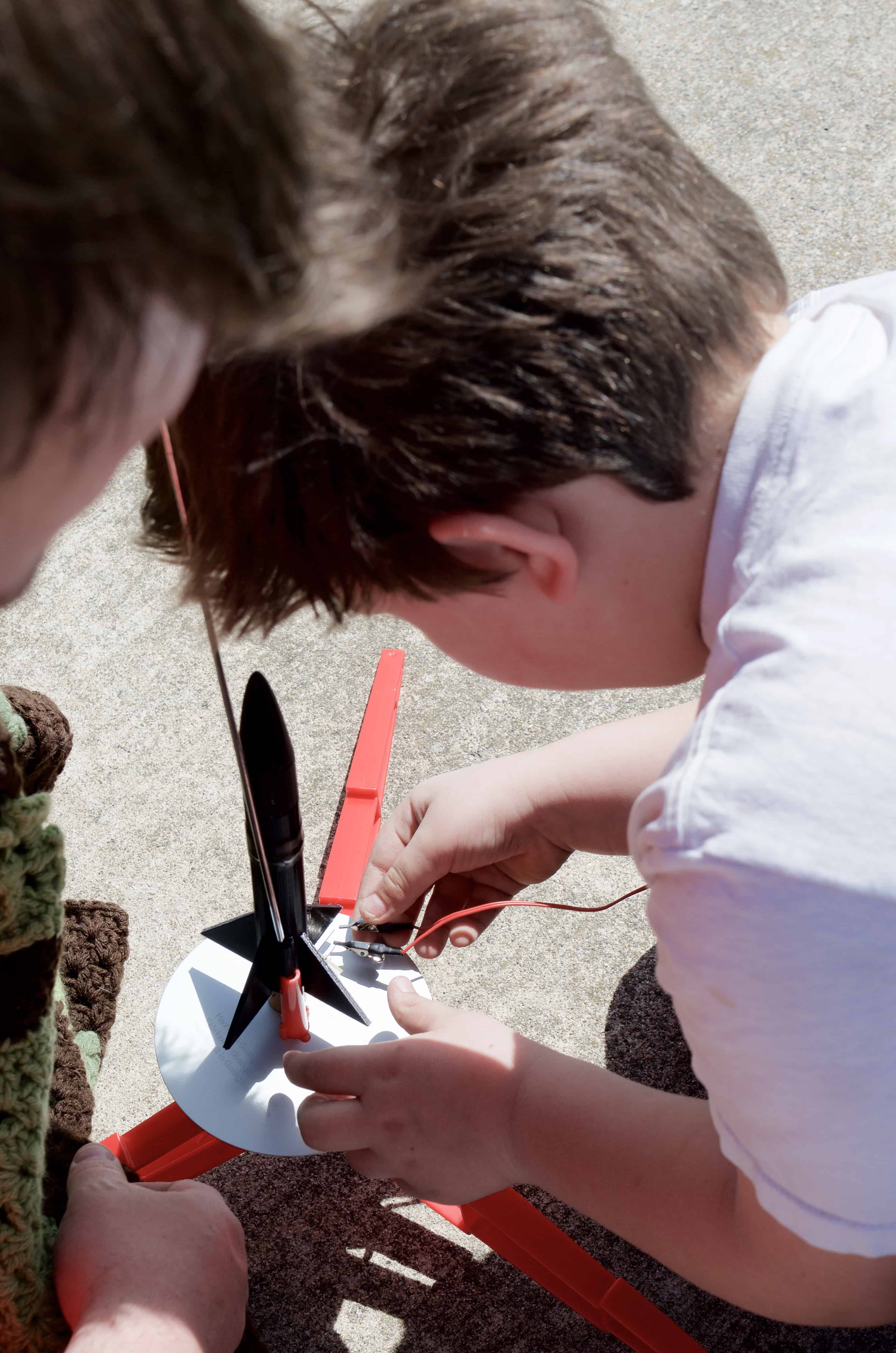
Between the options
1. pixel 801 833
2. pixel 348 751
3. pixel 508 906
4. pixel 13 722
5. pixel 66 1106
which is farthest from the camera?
pixel 348 751

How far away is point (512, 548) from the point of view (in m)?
0.53

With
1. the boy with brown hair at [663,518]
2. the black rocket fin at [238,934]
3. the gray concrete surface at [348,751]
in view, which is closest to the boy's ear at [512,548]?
the boy with brown hair at [663,518]

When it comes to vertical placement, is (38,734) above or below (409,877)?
above

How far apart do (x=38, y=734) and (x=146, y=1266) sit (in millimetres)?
339

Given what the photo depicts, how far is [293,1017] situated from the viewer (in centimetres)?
72

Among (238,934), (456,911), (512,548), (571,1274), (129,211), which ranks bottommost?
(571,1274)

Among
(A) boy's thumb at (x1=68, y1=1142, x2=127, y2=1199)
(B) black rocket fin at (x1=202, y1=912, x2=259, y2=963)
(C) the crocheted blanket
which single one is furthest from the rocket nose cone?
(A) boy's thumb at (x1=68, y1=1142, x2=127, y2=1199)

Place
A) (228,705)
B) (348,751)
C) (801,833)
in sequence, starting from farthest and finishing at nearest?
(348,751)
(228,705)
(801,833)

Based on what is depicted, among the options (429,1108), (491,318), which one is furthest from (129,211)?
(429,1108)

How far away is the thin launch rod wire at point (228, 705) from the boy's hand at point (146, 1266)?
0.20 metres

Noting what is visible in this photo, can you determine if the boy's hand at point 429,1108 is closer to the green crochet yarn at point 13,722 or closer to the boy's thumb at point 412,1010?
the boy's thumb at point 412,1010

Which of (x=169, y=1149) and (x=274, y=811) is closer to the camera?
(x=274, y=811)

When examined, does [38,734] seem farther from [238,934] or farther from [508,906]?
[508,906]

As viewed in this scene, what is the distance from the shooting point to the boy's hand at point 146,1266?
596mm
